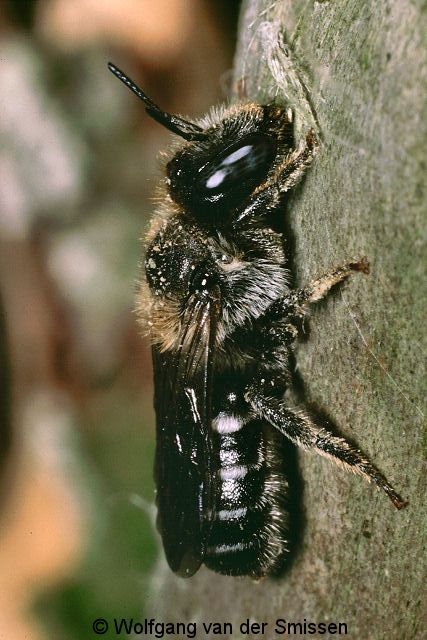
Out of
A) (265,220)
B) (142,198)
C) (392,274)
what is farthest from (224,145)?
(142,198)

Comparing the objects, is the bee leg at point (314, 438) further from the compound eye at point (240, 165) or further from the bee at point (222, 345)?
the compound eye at point (240, 165)

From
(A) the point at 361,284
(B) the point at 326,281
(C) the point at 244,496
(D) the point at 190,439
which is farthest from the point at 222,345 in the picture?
(A) the point at 361,284

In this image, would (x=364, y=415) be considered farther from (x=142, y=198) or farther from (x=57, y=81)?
(x=57, y=81)

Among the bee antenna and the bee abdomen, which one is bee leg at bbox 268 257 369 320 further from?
the bee antenna

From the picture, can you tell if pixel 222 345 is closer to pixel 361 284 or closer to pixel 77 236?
pixel 361 284

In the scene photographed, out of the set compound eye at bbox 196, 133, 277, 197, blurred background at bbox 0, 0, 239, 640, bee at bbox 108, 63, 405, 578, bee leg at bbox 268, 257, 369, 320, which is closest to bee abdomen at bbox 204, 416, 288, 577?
bee at bbox 108, 63, 405, 578
